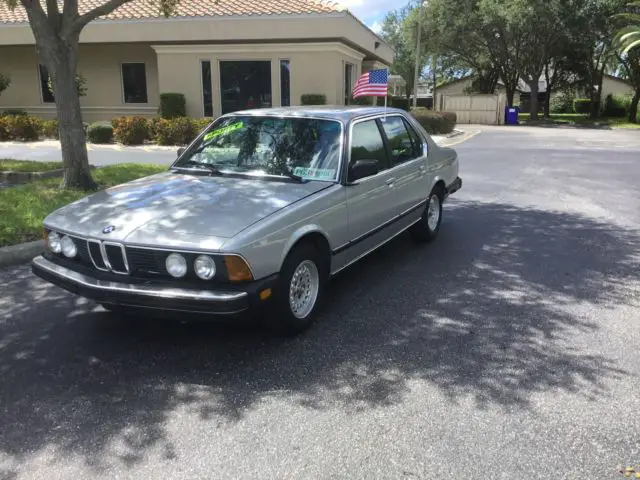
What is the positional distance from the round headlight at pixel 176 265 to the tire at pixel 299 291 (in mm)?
651

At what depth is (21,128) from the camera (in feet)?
64.0

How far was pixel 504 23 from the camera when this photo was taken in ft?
121

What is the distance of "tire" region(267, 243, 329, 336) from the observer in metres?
4.03

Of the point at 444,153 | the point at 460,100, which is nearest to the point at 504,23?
the point at 460,100

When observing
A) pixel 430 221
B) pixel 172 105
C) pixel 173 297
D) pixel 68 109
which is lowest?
pixel 430 221

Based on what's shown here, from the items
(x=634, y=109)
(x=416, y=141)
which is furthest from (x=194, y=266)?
(x=634, y=109)

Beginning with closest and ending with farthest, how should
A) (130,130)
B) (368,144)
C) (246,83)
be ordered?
(368,144) < (130,130) < (246,83)

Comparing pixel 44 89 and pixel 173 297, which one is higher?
pixel 44 89

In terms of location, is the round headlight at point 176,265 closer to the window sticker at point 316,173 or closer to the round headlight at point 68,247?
the round headlight at point 68,247

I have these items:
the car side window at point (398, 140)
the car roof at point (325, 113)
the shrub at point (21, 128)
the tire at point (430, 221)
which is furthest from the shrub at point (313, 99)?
the car roof at point (325, 113)

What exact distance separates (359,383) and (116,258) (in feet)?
5.88

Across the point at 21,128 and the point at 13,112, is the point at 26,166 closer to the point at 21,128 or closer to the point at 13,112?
the point at 21,128

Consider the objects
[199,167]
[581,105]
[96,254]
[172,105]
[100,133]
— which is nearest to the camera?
[96,254]

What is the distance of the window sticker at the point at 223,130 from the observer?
5440 millimetres
